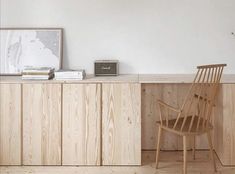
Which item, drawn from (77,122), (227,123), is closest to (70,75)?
(77,122)

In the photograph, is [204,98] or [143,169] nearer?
[204,98]

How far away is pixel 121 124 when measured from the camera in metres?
3.63

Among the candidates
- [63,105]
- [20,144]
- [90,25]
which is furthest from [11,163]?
[90,25]

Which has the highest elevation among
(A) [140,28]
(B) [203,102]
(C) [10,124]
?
(A) [140,28]

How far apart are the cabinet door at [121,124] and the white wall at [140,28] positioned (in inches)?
20.1

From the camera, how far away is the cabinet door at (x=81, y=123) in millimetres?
3615

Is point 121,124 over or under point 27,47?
under

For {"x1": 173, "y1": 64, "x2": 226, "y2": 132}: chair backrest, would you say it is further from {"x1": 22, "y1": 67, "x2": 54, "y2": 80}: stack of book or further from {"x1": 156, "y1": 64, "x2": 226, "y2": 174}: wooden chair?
{"x1": 22, "y1": 67, "x2": 54, "y2": 80}: stack of book

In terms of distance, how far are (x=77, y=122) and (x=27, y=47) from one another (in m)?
1.00

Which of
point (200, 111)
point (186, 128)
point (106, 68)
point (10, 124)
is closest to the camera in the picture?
point (186, 128)

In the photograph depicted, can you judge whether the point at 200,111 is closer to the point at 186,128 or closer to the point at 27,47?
the point at 186,128

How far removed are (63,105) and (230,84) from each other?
61.9 inches

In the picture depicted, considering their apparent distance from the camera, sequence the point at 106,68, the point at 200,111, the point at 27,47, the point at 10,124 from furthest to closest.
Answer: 1. the point at 27,47
2. the point at 106,68
3. the point at 10,124
4. the point at 200,111

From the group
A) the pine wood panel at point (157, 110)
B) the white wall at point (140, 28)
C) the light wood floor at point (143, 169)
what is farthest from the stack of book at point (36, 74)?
the pine wood panel at point (157, 110)
